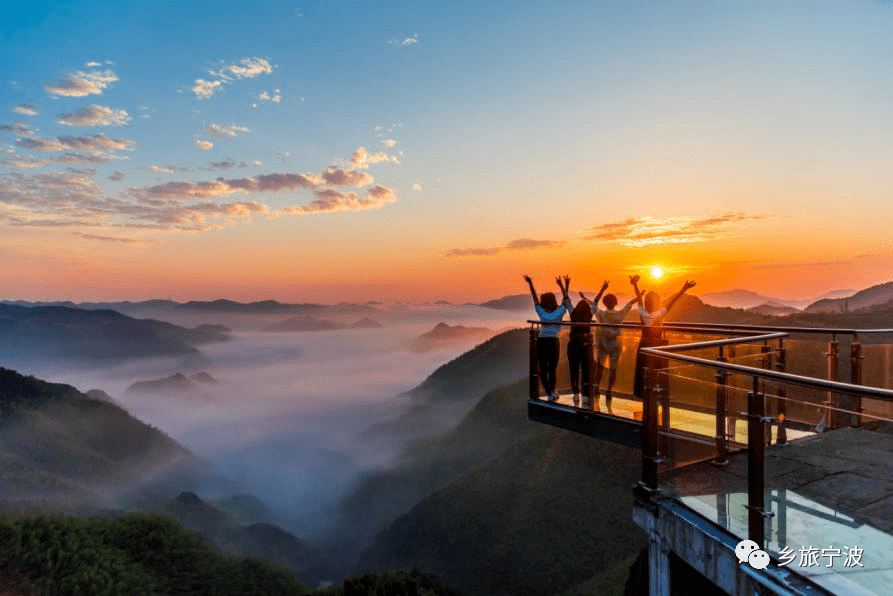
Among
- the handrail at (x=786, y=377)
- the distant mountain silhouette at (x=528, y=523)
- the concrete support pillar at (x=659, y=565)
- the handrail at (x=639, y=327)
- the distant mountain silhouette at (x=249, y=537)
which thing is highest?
the handrail at (x=639, y=327)

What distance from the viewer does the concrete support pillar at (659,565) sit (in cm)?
508

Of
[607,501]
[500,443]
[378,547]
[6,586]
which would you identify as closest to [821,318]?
[607,501]

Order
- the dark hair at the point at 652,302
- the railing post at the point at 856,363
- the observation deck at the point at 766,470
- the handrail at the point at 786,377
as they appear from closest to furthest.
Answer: the handrail at the point at 786,377
the observation deck at the point at 766,470
the railing post at the point at 856,363
the dark hair at the point at 652,302

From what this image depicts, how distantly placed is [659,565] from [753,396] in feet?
7.08

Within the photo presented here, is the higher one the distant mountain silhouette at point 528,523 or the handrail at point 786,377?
the handrail at point 786,377

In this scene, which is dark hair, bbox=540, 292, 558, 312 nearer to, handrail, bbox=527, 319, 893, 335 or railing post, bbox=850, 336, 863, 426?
handrail, bbox=527, 319, 893, 335

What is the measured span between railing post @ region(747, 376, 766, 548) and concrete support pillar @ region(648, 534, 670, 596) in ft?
3.50

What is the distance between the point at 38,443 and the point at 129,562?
70.5 meters

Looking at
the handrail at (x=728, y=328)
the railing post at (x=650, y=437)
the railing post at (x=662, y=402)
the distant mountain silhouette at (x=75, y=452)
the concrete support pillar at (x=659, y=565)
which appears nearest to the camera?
the concrete support pillar at (x=659, y=565)

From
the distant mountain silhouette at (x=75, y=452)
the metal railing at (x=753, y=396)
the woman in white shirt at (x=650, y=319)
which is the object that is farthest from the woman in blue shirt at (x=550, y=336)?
the distant mountain silhouette at (x=75, y=452)

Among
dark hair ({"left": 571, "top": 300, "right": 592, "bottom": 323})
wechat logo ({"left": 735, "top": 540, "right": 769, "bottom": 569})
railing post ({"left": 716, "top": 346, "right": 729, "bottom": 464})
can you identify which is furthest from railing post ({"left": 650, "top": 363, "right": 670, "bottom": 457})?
dark hair ({"left": 571, "top": 300, "right": 592, "bottom": 323})

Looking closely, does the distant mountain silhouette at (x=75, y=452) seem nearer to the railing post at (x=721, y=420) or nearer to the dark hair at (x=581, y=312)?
the dark hair at (x=581, y=312)

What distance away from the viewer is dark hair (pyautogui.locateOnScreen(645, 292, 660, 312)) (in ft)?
31.9

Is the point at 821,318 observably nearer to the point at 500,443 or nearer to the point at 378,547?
the point at 500,443
